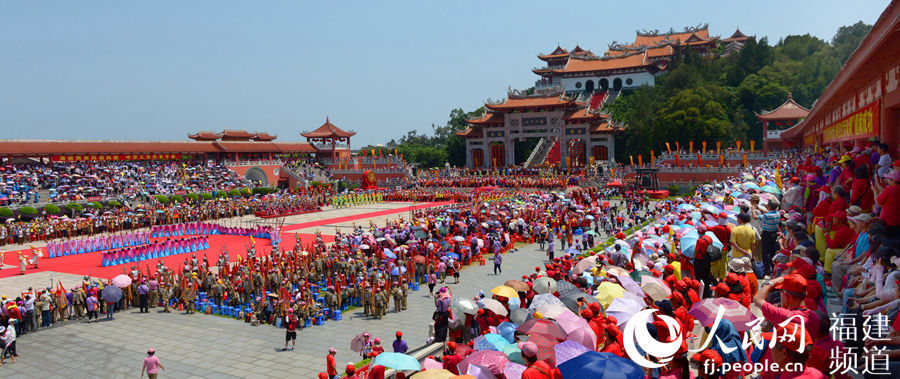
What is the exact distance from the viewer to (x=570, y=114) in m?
53.1

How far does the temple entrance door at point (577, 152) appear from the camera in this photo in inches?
Answer: 2144

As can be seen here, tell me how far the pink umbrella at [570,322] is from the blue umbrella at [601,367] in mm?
1466

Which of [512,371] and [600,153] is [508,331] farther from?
[600,153]

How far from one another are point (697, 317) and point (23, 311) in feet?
46.9

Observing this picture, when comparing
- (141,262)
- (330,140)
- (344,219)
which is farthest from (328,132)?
(141,262)

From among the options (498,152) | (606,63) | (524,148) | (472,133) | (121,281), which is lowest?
(121,281)

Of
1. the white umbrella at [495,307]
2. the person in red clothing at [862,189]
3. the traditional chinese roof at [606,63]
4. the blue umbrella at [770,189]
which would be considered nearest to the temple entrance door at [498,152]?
the traditional chinese roof at [606,63]

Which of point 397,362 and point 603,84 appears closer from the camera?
point 397,362

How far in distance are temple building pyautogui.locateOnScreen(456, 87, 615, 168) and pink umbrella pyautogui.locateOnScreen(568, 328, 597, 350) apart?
45171 mm

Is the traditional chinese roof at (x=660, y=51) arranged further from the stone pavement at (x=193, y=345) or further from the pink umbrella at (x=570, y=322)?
the pink umbrella at (x=570, y=322)

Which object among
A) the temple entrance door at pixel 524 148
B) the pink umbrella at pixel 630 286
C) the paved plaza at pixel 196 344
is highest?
the temple entrance door at pixel 524 148

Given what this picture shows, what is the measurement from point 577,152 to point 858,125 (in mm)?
41189

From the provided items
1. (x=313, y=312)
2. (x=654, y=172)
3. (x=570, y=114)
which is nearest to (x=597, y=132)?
(x=570, y=114)

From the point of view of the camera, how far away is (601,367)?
5.21 m
